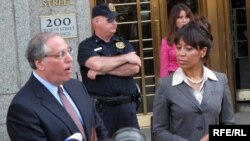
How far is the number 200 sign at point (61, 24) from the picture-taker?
834cm

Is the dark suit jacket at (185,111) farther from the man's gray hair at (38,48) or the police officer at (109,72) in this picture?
the police officer at (109,72)

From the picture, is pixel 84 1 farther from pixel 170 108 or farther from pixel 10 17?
pixel 170 108

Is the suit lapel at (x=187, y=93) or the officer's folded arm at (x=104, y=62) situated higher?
the officer's folded arm at (x=104, y=62)

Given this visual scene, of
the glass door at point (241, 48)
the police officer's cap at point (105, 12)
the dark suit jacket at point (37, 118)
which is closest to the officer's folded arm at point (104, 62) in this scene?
the police officer's cap at point (105, 12)

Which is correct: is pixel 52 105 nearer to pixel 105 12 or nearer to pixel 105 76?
pixel 105 76

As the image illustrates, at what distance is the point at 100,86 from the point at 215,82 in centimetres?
207

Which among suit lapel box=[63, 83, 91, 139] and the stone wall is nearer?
suit lapel box=[63, 83, 91, 139]

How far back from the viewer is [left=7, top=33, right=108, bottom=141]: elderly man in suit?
11.4ft

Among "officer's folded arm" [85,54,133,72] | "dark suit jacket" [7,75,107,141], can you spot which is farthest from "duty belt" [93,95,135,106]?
"dark suit jacket" [7,75,107,141]

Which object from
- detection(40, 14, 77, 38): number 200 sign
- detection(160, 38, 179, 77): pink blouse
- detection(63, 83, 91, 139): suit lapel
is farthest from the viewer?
detection(40, 14, 77, 38): number 200 sign

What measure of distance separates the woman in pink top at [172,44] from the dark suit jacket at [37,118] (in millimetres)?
2879

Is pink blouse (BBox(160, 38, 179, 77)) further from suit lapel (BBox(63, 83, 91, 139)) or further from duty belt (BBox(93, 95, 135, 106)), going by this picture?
suit lapel (BBox(63, 83, 91, 139))

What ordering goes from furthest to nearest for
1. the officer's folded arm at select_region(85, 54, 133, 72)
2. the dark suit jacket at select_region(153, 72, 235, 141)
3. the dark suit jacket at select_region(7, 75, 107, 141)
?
1. the officer's folded arm at select_region(85, 54, 133, 72)
2. the dark suit jacket at select_region(153, 72, 235, 141)
3. the dark suit jacket at select_region(7, 75, 107, 141)

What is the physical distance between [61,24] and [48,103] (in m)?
4.83
